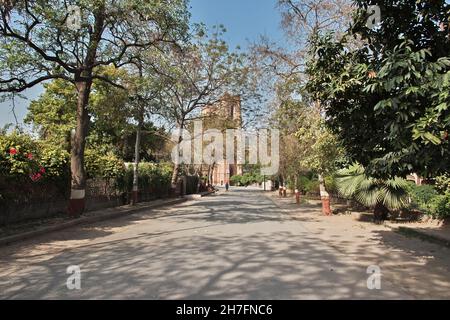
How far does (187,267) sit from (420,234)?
8023mm

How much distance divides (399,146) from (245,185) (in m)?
117

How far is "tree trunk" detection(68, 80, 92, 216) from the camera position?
16.1 metres

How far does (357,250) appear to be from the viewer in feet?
34.3

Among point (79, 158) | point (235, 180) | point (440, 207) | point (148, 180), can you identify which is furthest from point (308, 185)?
point (235, 180)

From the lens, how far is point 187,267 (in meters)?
7.86

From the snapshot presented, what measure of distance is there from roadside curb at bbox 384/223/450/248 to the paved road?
2.81 metres

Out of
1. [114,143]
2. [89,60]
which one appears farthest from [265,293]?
[114,143]

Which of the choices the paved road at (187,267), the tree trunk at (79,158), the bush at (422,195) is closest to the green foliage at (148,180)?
the tree trunk at (79,158)

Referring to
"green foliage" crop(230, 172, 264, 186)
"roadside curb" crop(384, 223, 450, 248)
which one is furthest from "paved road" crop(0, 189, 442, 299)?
"green foliage" crop(230, 172, 264, 186)

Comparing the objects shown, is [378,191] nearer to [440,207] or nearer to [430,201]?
[430,201]

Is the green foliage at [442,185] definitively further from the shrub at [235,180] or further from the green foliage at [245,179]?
the shrub at [235,180]

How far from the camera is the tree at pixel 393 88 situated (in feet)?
19.3
